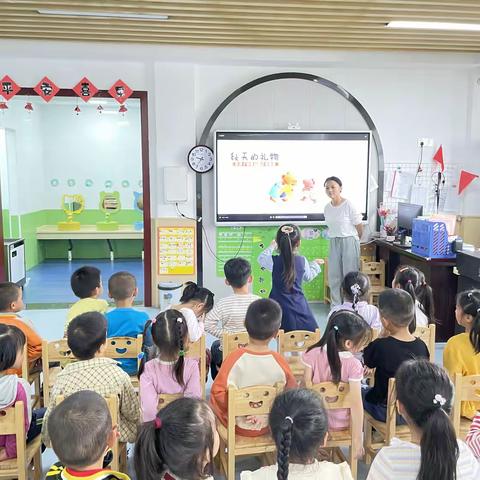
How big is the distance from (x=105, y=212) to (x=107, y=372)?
7310 millimetres

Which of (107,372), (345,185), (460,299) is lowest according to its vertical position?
(107,372)

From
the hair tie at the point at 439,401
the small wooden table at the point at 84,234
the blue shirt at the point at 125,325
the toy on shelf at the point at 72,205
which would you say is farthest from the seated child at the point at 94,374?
the toy on shelf at the point at 72,205

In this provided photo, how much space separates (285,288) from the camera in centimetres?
351

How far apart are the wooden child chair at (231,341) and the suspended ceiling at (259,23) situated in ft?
8.06

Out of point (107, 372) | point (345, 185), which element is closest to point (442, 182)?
point (345, 185)

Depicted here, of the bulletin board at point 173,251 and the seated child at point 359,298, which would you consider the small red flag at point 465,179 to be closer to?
the bulletin board at point 173,251

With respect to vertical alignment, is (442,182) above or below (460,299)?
above

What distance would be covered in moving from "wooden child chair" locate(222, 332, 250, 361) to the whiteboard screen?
302 cm

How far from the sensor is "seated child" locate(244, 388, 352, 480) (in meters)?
1.45

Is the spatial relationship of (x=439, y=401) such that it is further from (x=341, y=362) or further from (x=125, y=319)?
(x=125, y=319)

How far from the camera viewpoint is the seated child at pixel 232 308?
3.07 m

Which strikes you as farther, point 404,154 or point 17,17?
point 404,154

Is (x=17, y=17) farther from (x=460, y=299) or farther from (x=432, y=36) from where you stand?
(x=460, y=299)

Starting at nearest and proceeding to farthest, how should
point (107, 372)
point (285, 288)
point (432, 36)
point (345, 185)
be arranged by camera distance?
point (107, 372) → point (285, 288) → point (432, 36) → point (345, 185)
